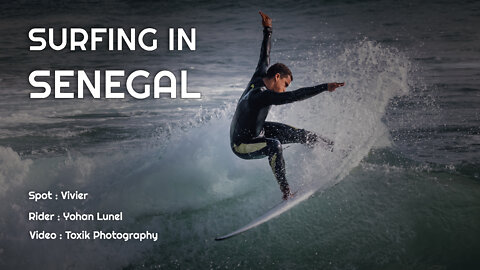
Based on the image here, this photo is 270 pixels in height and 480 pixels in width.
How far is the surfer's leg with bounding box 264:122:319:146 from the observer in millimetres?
4148

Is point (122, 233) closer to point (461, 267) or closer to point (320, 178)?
point (320, 178)

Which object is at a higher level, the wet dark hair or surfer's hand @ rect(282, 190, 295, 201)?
the wet dark hair

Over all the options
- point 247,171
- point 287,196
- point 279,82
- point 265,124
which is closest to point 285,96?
point 279,82

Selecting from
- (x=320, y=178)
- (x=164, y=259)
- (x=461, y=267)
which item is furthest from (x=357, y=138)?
(x=164, y=259)

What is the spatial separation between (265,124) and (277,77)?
651 mm

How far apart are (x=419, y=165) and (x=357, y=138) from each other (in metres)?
1.20

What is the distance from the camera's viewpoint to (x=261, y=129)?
12.9ft

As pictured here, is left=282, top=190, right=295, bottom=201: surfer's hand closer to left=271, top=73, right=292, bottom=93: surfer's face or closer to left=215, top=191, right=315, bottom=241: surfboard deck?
left=215, top=191, right=315, bottom=241: surfboard deck

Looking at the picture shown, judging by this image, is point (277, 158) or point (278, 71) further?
point (277, 158)

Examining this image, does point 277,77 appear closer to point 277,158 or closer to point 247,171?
point 277,158

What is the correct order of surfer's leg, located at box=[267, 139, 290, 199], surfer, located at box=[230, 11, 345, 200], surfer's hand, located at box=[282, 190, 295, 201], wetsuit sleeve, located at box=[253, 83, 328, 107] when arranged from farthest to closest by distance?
surfer's hand, located at box=[282, 190, 295, 201], surfer's leg, located at box=[267, 139, 290, 199], surfer, located at box=[230, 11, 345, 200], wetsuit sleeve, located at box=[253, 83, 328, 107]

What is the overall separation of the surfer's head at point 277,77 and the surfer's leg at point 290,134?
56 cm

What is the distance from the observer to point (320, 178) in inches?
172

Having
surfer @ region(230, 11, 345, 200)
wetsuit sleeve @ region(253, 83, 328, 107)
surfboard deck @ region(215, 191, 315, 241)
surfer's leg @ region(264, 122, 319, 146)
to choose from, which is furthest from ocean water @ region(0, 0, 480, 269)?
wetsuit sleeve @ region(253, 83, 328, 107)
